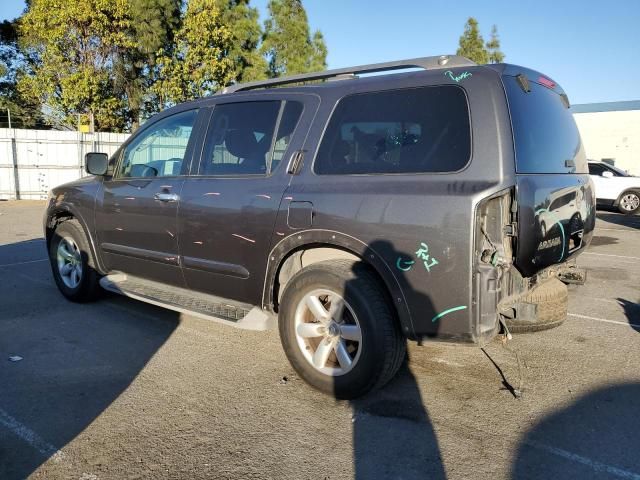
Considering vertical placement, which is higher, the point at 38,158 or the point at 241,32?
the point at 241,32

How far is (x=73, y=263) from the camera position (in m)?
5.56

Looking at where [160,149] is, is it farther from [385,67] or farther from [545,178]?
[545,178]

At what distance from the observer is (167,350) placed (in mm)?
4254

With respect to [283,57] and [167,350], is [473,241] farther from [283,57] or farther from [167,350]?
[283,57]

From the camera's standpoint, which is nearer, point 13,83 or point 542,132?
point 542,132

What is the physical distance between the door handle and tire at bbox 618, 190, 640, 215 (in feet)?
53.4

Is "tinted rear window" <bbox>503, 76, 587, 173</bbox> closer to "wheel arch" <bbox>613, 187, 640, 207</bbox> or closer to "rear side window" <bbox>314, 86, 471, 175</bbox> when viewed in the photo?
"rear side window" <bbox>314, 86, 471, 175</bbox>

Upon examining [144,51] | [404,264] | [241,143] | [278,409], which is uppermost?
[144,51]

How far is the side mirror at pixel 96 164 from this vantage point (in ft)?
16.3

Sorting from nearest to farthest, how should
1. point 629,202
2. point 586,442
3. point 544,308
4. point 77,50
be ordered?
point 586,442
point 544,308
point 629,202
point 77,50

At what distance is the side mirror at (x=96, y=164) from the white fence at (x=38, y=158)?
14.4 m

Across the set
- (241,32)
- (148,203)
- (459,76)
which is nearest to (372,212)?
(459,76)

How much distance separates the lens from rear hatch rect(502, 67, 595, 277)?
2984mm

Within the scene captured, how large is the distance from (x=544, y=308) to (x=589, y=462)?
0.99 metres
